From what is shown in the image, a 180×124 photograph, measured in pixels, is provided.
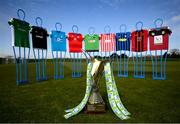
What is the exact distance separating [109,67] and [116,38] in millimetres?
4638

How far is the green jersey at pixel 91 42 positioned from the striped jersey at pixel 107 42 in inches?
9.4

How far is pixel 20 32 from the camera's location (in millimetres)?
5273

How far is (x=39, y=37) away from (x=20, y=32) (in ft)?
3.12

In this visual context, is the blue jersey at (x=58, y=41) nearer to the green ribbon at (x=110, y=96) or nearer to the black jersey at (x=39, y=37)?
the black jersey at (x=39, y=37)

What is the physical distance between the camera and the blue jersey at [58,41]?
6551 millimetres

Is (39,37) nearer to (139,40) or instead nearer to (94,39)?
(94,39)

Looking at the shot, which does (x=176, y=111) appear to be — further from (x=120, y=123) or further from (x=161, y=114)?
(x=120, y=123)

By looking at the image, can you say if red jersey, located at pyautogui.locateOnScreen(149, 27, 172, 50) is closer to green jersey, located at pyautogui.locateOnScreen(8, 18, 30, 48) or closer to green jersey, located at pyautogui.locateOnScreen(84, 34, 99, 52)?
green jersey, located at pyautogui.locateOnScreen(84, 34, 99, 52)

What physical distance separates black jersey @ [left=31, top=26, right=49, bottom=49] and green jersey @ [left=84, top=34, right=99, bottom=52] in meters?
1.90

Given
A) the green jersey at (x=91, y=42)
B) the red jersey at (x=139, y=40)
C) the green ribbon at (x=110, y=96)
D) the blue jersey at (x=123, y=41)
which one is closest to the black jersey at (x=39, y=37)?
the green jersey at (x=91, y=42)

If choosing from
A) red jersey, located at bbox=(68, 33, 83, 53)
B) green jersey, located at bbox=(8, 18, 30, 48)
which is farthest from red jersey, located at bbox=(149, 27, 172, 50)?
green jersey, located at bbox=(8, 18, 30, 48)

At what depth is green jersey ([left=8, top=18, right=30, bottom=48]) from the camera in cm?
500

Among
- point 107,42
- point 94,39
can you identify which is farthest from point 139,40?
point 94,39

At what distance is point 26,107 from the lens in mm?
2873
